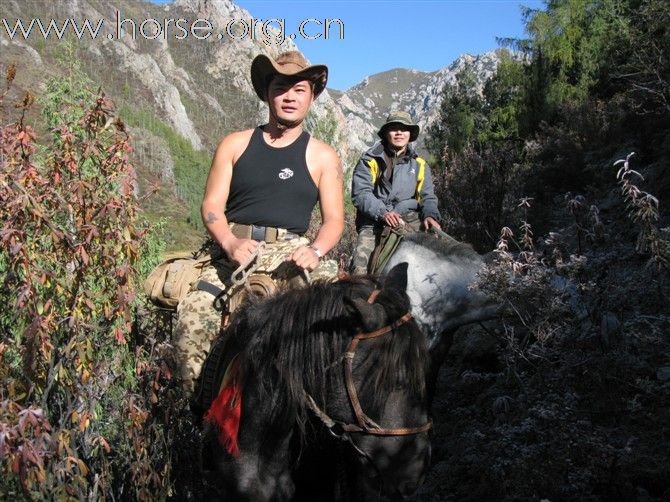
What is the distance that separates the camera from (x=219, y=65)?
129m

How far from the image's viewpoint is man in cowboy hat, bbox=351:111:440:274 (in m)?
6.37

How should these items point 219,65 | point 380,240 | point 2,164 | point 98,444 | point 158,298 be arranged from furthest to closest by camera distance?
point 219,65
point 380,240
point 158,298
point 98,444
point 2,164

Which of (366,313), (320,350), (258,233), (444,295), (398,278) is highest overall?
(258,233)

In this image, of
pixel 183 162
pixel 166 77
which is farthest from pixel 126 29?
pixel 183 162

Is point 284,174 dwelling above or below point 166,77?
below

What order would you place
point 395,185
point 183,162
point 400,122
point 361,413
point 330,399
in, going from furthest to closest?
point 183,162 → point 395,185 → point 400,122 → point 330,399 → point 361,413

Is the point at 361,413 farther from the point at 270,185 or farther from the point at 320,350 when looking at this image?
the point at 270,185

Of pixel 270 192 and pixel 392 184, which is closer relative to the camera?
pixel 270 192

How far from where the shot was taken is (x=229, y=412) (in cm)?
252

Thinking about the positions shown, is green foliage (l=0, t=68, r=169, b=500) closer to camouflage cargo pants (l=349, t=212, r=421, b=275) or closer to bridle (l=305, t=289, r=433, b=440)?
bridle (l=305, t=289, r=433, b=440)

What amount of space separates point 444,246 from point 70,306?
369 cm

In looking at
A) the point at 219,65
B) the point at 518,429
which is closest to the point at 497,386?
the point at 518,429

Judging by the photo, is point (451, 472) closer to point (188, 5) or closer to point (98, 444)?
point (98, 444)

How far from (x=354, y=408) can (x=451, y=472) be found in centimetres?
325
